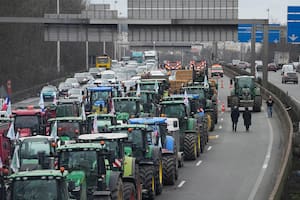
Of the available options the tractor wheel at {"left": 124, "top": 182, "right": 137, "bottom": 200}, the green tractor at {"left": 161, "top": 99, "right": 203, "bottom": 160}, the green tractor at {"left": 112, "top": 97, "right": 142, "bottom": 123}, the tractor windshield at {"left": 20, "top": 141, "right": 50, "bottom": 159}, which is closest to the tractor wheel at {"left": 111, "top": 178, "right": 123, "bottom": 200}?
the tractor wheel at {"left": 124, "top": 182, "right": 137, "bottom": 200}

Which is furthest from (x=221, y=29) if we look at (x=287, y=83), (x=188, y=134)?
(x=188, y=134)

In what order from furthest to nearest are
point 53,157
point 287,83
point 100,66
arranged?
point 100,66 → point 287,83 → point 53,157

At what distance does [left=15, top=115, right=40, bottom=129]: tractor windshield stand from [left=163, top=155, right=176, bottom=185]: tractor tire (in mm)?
6092

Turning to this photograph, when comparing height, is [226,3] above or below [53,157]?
above

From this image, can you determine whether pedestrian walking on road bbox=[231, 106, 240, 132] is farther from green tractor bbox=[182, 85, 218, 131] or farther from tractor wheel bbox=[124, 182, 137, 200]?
tractor wheel bbox=[124, 182, 137, 200]

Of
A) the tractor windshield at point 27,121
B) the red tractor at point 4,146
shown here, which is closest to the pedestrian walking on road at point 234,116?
the tractor windshield at point 27,121

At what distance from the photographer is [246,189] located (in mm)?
27656

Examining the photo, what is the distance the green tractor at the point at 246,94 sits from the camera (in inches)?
2277

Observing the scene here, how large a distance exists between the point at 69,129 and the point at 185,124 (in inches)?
300

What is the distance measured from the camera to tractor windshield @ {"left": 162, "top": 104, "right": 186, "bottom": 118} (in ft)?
112

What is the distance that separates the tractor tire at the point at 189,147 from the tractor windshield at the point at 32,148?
10128 millimetres

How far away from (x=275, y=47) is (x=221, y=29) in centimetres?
10812

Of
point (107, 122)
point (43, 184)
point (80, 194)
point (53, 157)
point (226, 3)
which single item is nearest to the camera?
point (43, 184)

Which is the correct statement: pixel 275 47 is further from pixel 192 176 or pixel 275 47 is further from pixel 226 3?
pixel 192 176
